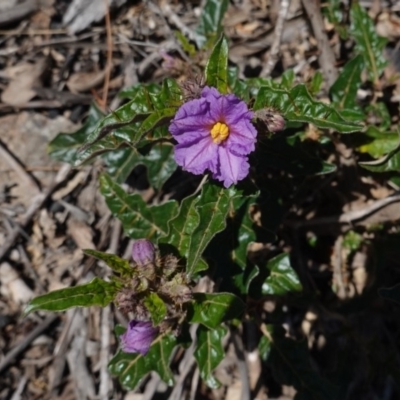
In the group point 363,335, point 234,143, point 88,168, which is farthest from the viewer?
point 88,168

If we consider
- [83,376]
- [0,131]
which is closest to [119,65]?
[0,131]

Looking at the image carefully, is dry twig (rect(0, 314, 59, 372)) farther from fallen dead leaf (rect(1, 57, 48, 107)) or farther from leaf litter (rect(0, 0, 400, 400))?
fallen dead leaf (rect(1, 57, 48, 107))

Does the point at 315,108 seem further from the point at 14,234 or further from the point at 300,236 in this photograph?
the point at 14,234

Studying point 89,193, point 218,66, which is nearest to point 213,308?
point 218,66

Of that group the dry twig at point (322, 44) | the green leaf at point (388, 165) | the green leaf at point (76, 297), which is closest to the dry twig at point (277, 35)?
the dry twig at point (322, 44)

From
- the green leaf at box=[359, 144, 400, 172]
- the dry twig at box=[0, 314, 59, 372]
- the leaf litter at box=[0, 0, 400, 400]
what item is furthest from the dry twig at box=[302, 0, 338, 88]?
the dry twig at box=[0, 314, 59, 372]
